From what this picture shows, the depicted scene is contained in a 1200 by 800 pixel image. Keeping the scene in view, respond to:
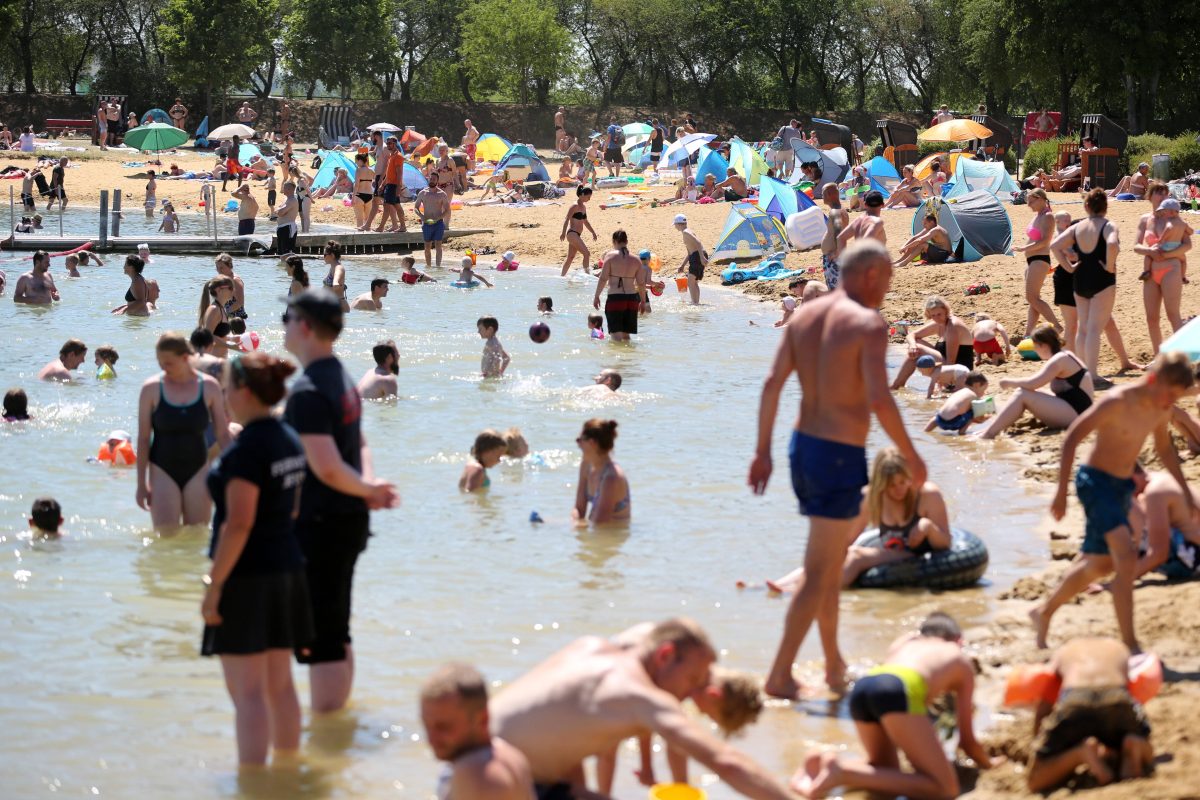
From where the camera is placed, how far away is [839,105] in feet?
214

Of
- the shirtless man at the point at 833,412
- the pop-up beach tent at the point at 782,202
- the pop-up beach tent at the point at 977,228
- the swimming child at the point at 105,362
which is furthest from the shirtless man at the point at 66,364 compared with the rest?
the pop-up beach tent at the point at 782,202

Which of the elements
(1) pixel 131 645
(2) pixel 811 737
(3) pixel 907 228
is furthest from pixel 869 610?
(3) pixel 907 228

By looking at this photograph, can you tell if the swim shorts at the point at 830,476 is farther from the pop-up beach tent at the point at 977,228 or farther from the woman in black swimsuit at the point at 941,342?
the pop-up beach tent at the point at 977,228

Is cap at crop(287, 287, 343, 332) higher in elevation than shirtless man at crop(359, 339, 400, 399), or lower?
higher

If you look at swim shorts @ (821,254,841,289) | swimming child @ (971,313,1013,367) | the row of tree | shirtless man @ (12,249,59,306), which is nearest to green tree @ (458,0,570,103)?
the row of tree

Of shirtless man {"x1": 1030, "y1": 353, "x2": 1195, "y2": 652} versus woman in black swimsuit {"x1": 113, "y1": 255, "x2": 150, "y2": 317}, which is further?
woman in black swimsuit {"x1": 113, "y1": 255, "x2": 150, "y2": 317}

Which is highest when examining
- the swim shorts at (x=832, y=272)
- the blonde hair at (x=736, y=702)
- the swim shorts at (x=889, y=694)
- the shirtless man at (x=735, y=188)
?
the shirtless man at (x=735, y=188)

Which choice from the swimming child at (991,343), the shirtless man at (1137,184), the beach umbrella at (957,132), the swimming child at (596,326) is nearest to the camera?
the swimming child at (991,343)

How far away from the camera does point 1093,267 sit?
1155cm

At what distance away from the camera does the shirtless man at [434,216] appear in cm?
2473

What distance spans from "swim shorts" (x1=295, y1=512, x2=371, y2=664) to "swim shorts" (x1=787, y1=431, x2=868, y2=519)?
1.64 m

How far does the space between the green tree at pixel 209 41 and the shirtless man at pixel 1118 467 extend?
4774 cm

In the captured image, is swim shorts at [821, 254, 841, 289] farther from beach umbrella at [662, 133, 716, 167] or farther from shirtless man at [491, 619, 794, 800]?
beach umbrella at [662, 133, 716, 167]

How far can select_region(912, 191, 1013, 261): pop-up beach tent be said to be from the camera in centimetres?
2067
